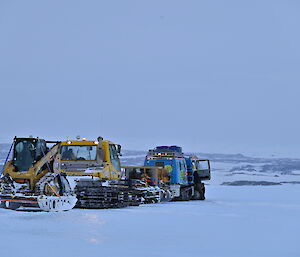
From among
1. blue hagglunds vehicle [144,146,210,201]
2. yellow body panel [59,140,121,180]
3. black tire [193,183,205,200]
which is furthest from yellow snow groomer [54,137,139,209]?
black tire [193,183,205,200]

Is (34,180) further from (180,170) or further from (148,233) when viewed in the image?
(180,170)

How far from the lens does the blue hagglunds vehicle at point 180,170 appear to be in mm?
30562

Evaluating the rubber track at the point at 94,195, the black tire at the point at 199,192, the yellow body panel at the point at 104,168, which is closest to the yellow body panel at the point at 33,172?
the rubber track at the point at 94,195

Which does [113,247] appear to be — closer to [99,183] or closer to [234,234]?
[234,234]

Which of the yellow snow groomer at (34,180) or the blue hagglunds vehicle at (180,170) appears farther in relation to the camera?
the blue hagglunds vehicle at (180,170)

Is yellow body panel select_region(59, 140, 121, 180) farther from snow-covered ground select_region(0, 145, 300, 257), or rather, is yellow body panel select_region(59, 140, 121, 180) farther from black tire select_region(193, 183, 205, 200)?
black tire select_region(193, 183, 205, 200)

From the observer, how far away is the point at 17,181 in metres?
20.5

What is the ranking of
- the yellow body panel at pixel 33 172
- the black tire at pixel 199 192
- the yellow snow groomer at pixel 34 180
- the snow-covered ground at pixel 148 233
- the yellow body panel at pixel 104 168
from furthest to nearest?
the black tire at pixel 199 192 < the yellow body panel at pixel 104 168 < the yellow body panel at pixel 33 172 < the yellow snow groomer at pixel 34 180 < the snow-covered ground at pixel 148 233

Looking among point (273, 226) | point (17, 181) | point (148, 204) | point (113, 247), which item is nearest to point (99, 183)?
point (17, 181)

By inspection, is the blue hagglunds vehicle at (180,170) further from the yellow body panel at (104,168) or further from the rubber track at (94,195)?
the rubber track at (94,195)

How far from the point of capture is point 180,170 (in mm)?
31109

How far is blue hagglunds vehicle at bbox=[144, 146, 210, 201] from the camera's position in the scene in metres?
30.6

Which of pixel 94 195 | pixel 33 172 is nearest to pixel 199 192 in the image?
pixel 94 195

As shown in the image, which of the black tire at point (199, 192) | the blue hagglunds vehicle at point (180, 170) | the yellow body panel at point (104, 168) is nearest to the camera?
the yellow body panel at point (104, 168)
